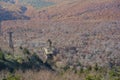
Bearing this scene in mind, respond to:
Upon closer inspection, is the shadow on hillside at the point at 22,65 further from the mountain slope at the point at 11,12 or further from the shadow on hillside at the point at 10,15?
the mountain slope at the point at 11,12

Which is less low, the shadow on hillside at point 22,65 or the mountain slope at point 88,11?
the mountain slope at point 88,11

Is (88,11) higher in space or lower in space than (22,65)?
higher

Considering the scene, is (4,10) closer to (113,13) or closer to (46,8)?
(46,8)

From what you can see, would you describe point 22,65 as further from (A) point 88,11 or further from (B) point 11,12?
(B) point 11,12

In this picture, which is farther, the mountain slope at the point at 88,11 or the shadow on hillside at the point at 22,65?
the mountain slope at the point at 88,11

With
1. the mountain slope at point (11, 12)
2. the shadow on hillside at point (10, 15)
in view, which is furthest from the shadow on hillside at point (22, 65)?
the mountain slope at point (11, 12)

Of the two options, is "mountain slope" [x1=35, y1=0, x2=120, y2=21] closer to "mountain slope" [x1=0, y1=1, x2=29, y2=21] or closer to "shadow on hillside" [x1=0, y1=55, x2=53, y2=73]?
"mountain slope" [x1=0, y1=1, x2=29, y2=21]

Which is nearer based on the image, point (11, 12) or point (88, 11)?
point (88, 11)

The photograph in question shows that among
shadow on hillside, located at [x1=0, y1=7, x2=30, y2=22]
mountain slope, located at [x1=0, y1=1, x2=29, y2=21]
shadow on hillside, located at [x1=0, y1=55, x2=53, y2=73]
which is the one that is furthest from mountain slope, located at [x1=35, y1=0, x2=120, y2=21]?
shadow on hillside, located at [x1=0, y1=55, x2=53, y2=73]

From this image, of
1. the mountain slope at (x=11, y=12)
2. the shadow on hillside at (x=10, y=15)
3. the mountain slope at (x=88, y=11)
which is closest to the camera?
the mountain slope at (x=88, y=11)

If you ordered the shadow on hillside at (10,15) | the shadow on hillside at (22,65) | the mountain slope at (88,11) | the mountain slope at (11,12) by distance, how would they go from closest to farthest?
the shadow on hillside at (22,65) < the mountain slope at (88,11) < the shadow on hillside at (10,15) < the mountain slope at (11,12)

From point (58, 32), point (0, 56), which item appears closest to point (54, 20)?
point (58, 32)

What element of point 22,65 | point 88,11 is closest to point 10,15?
point 88,11
